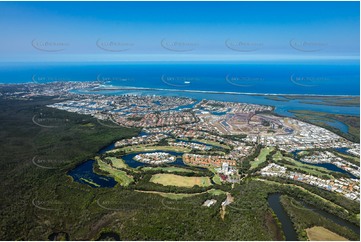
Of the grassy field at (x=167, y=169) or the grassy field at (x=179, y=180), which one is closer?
the grassy field at (x=179, y=180)

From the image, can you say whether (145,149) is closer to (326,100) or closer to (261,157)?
(261,157)

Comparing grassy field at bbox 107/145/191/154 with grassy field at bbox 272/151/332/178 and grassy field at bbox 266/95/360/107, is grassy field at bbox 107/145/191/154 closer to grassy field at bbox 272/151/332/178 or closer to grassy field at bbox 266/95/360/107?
grassy field at bbox 272/151/332/178

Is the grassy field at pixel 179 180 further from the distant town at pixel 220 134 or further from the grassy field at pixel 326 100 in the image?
the grassy field at pixel 326 100

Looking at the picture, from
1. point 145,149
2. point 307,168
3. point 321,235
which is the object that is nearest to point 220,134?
point 145,149

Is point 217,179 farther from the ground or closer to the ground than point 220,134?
farther from the ground

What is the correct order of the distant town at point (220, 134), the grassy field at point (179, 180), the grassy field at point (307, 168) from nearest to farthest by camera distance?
1. the grassy field at point (179, 180)
2. the grassy field at point (307, 168)
3. the distant town at point (220, 134)

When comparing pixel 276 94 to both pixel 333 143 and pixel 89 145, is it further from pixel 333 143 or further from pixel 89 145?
pixel 89 145

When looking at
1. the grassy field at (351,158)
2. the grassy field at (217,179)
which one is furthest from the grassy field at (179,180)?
the grassy field at (351,158)

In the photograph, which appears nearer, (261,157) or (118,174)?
(118,174)
